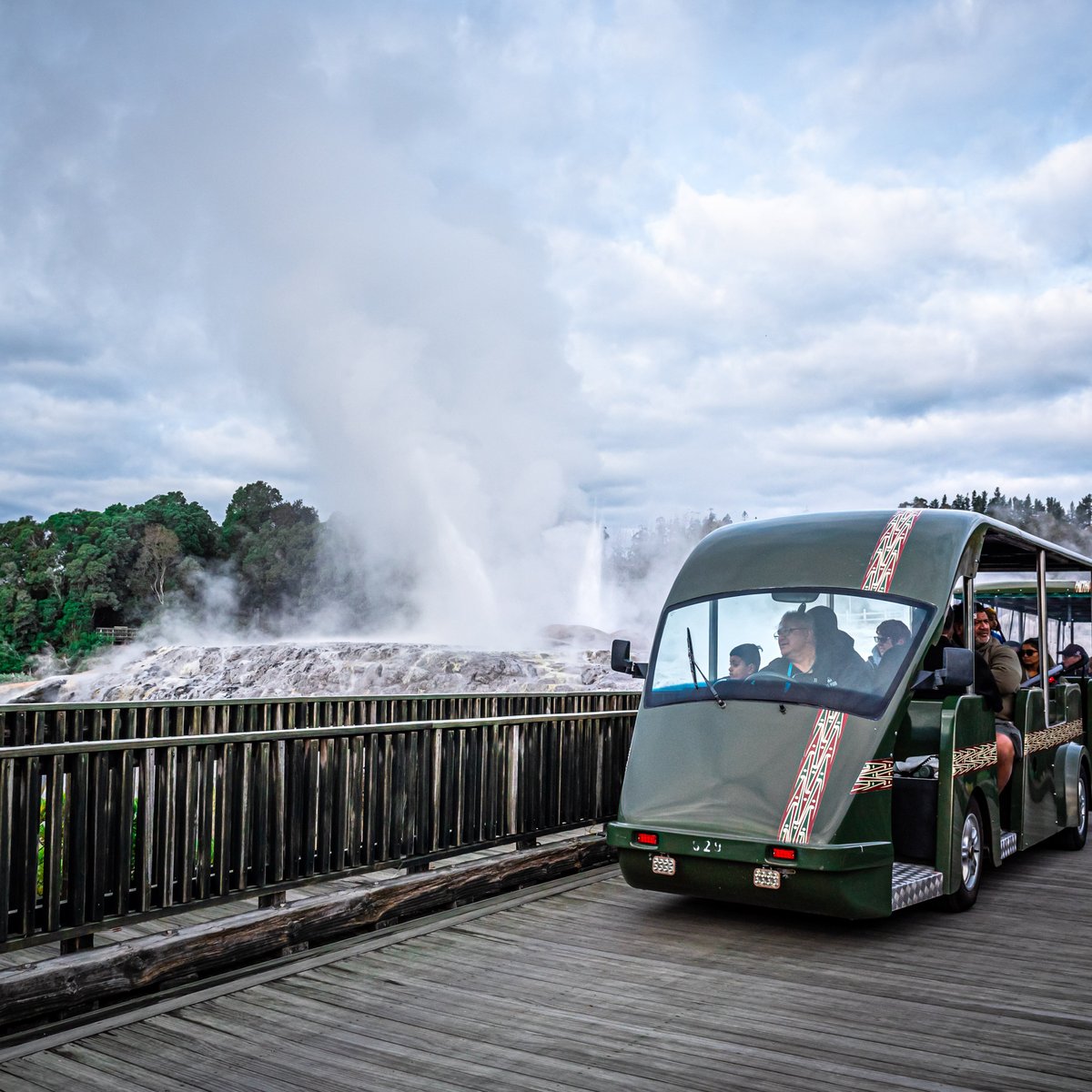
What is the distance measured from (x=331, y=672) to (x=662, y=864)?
32487 mm

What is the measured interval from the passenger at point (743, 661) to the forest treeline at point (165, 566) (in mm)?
71114

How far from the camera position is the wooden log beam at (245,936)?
5.14 metres

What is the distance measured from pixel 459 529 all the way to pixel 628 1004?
2519 inches

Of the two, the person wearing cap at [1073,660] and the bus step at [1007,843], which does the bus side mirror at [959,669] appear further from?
the person wearing cap at [1073,660]

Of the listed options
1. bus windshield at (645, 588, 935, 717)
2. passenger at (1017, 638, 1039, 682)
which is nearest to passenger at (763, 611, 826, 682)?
bus windshield at (645, 588, 935, 717)

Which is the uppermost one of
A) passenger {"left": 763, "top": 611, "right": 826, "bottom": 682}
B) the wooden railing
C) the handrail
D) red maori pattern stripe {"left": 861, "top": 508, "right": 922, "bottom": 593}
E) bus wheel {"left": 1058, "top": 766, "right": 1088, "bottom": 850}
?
red maori pattern stripe {"left": 861, "top": 508, "right": 922, "bottom": 593}

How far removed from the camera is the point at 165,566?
9338cm

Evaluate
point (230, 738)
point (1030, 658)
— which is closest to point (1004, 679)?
point (1030, 658)

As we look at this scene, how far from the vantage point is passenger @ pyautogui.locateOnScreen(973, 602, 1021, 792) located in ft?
28.8

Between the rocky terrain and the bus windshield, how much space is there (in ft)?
70.2

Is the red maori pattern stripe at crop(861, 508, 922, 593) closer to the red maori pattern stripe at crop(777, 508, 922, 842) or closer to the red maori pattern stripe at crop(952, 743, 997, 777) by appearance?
the red maori pattern stripe at crop(777, 508, 922, 842)

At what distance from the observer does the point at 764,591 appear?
26.0 feet

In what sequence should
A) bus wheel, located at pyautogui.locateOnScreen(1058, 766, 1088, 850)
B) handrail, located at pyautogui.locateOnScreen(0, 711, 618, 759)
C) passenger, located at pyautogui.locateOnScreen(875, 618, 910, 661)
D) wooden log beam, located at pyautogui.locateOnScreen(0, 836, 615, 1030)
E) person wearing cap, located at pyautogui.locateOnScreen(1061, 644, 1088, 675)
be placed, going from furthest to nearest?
person wearing cap, located at pyautogui.locateOnScreen(1061, 644, 1088, 675) → bus wheel, located at pyautogui.locateOnScreen(1058, 766, 1088, 850) → passenger, located at pyautogui.locateOnScreen(875, 618, 910, 661) → handrail, located at pyautogui.locateOnScreen(0, 711, 618, 759) → wooden log beam, located at pyautogui.locateOnScreen(0, 836, 615, 1030)

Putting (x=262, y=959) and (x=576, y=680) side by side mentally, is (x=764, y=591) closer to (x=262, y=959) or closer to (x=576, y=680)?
(x=262, y=959)
